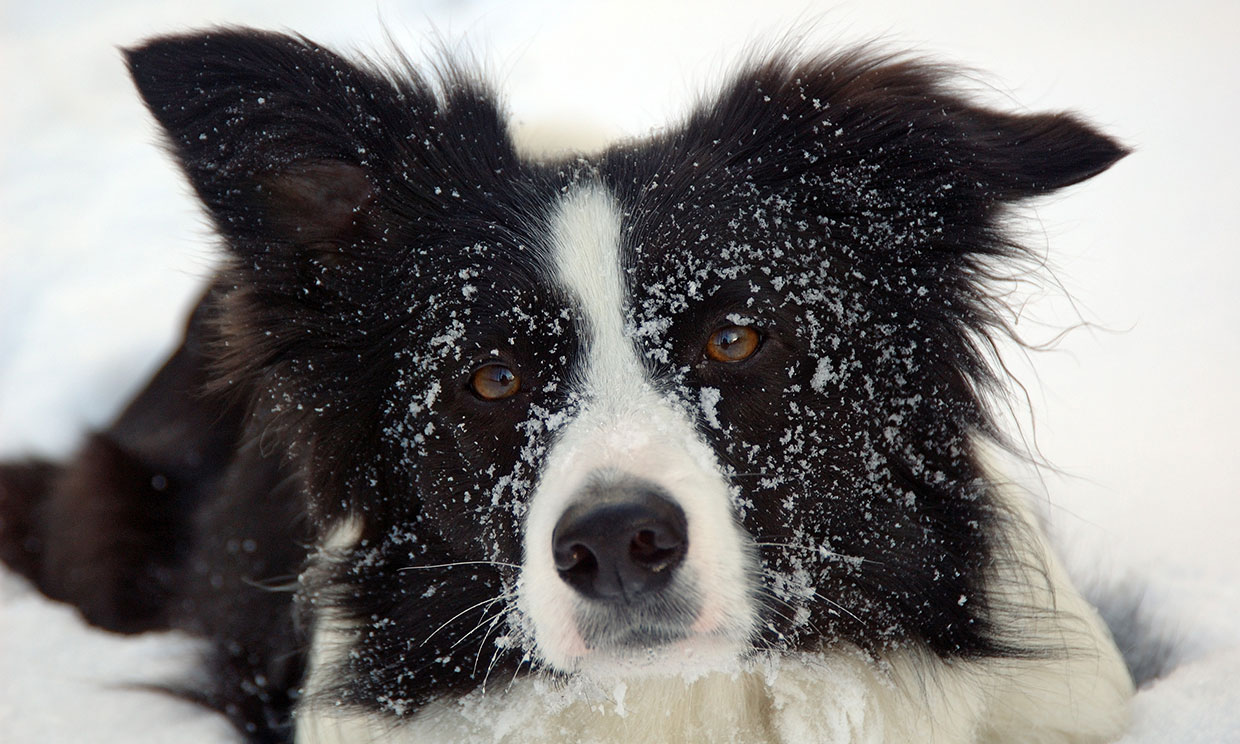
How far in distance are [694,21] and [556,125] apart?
320 centimetres

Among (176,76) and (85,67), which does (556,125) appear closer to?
(176,76)

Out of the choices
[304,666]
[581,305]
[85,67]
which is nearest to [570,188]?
[581,305]

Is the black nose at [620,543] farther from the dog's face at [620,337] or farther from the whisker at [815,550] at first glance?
the whisker at [815,550]

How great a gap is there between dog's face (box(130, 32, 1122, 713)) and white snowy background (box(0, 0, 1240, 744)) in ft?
0.82

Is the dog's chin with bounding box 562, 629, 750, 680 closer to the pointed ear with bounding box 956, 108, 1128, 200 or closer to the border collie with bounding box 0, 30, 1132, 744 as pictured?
the border collie with bounding box 0, 30, 1132, 744

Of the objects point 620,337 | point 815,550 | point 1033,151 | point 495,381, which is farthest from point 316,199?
point 1033,151

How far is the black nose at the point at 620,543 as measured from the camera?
6.05 feet

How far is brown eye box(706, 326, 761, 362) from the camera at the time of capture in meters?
2.24

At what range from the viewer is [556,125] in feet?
11.3

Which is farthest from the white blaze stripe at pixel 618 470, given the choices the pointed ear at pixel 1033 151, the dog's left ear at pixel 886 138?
the pointed ear at pixel 1033 151

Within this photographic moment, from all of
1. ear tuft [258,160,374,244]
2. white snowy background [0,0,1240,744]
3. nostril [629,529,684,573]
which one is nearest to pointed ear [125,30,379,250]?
ear tuft [258,160,374,244]

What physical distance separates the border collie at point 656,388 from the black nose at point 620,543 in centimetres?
1

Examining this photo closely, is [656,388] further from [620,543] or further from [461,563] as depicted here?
[461,563]

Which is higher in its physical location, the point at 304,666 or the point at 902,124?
→ the point at 902,124
